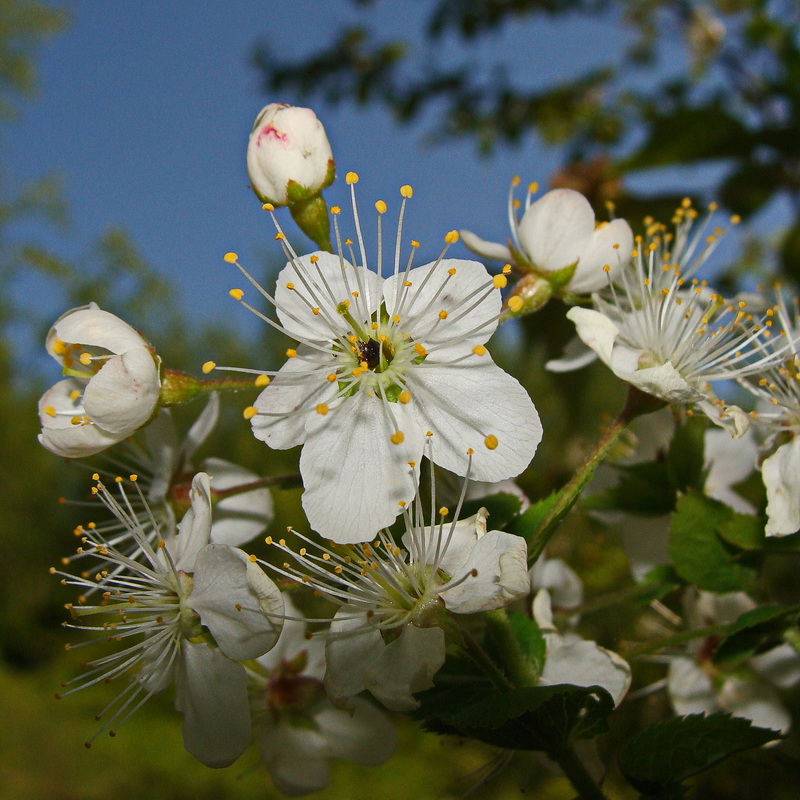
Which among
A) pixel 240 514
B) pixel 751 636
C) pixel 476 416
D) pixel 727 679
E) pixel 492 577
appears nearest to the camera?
pixel 492 577

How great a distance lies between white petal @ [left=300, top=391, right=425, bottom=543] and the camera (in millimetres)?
737

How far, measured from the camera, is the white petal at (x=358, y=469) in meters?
0.74

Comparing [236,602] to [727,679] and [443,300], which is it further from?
[727,679]

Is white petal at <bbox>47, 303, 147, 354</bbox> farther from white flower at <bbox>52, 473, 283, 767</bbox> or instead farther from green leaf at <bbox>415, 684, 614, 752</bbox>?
green leaf at <bbox>415, 684, 614, 752</bbox>

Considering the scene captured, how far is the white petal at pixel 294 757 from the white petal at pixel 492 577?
0.44 metres

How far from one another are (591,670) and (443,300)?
1.48 feet

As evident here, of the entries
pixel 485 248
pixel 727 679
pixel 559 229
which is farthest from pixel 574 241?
pixel 727 679

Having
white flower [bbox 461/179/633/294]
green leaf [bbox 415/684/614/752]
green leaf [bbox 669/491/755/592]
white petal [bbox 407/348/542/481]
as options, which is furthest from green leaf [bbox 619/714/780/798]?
white flower [bbox 461/179/633/294]

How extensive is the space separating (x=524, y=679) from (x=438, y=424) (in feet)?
0.91

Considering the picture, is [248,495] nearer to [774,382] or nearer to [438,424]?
[438,424]

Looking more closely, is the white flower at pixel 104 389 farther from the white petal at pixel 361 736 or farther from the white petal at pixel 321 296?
the white petal at pixel 361 736

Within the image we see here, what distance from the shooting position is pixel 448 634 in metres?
0.71

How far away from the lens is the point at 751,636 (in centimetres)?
90

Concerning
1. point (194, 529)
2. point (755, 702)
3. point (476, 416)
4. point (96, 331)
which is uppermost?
point (96, 331)
